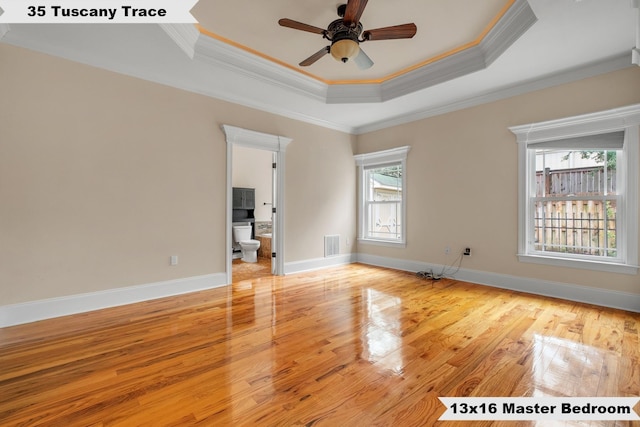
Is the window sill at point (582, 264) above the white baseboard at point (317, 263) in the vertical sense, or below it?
above

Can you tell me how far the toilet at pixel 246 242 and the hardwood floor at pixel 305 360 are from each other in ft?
8.48

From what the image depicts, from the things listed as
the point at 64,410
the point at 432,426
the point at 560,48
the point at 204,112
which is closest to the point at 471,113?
the point at 560,48

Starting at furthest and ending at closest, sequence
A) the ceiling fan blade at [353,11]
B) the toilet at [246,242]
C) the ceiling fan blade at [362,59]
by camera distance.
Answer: the toilet at [246,242], the ceiling fan blade at [362,59], the ceiling fan blade at [353,11]

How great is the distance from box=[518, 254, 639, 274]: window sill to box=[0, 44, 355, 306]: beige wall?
4.16 meters

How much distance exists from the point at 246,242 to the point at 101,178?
3107 mm

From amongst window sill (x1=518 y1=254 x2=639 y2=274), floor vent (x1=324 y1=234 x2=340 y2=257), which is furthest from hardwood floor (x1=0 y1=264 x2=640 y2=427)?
floor vent (x1=324 y1=234 x2=340 y2=257)

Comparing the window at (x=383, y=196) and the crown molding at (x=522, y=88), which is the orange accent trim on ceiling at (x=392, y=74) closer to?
the crown molding at (x=522, y=88)

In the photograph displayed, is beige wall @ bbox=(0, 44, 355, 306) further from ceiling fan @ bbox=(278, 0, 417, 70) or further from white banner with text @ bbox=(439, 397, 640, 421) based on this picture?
white banner with text @ bbox=(439, 397, 640, 421)

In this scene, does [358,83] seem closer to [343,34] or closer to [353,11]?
[343,34]

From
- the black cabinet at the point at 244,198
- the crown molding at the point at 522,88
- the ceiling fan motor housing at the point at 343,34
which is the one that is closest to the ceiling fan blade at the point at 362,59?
the ceiling fan motor housing at the point at 343,34

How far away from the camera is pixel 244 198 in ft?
21.7

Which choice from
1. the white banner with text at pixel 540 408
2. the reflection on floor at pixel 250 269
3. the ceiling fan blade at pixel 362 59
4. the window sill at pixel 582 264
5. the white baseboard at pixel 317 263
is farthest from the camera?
the white baseboard at pixel 317 263

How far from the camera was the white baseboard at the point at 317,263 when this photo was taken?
477 centimetres

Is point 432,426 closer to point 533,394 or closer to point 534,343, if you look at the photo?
point 533,394
